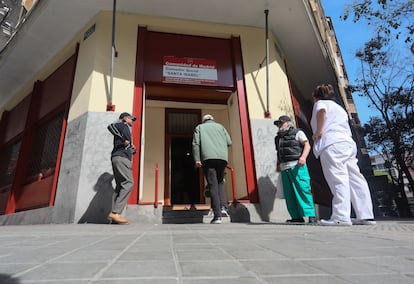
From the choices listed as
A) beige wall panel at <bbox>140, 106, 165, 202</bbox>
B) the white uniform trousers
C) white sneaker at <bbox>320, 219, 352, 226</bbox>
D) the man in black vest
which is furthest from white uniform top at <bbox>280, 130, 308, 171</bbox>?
beige wall panel at <bbox>140, 106, 165, 202</bbox>

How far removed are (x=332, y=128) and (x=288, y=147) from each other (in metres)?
0.76

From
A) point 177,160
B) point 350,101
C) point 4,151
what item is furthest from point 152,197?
point 350,101

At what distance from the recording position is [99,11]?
6555mm

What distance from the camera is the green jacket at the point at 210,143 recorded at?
4.62m

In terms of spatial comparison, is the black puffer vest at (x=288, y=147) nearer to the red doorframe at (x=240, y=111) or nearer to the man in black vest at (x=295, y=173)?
the man in black vest at (x=295, y=173)

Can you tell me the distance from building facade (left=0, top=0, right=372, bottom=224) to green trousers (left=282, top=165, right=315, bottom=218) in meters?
0.34

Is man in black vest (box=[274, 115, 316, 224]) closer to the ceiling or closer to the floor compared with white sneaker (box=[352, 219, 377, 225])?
closer to the ceiling

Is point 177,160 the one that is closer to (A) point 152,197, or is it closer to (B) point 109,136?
(A) point 152,197

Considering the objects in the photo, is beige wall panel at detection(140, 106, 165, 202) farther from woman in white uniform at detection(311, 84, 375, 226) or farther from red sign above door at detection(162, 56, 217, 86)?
woman in white uniform at detection(311, 84, 375, 226)

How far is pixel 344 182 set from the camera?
3521mm

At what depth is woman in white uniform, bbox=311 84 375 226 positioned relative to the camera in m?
3.46

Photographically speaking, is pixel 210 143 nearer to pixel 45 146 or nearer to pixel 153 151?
pixel 153 151

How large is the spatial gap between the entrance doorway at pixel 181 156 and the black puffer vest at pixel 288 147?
160 inches

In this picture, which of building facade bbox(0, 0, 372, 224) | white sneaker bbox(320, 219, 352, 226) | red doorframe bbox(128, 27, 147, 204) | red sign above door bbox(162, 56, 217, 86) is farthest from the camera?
red sign above door bbox(162, 56, 217, 86)
